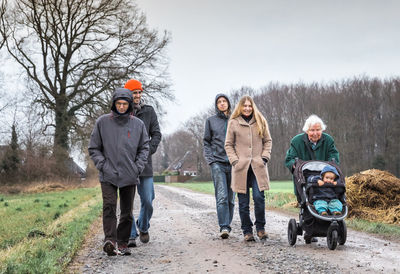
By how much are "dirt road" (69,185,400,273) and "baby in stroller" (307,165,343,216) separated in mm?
511

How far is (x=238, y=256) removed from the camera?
16.4 feet

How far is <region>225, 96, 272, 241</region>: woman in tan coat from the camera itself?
6.25 metres

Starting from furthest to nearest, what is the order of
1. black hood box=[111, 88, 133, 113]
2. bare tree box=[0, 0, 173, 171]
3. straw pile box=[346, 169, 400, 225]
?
bare tree box=[0, 0, 173, 171] → straw pile box=[346, 169, 400, 225] → black hood box=[111, 88, 133, 113]

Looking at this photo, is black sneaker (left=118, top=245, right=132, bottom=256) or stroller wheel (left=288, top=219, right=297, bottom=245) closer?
black sneaker (left=118, top=245, right=132, bottom=256)

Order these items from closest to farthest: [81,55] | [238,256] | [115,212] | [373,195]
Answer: [238,256], [115,212], [373,195], [81,55]

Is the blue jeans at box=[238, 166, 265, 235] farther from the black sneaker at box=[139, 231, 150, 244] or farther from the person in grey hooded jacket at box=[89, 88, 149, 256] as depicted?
the person in grey hooded jacket at box=[89, 88, 149, 256]

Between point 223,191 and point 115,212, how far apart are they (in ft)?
6.14

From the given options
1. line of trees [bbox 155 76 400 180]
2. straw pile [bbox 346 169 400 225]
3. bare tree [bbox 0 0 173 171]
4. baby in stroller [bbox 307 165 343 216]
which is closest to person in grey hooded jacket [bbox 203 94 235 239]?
baby in stroller [bbox 307 165 343 216]

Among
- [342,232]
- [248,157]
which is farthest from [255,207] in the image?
[342,232]

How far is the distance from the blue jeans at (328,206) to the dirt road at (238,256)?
49 centimetres

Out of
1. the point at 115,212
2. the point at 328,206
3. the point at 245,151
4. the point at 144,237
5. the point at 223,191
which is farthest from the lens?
the point at 223,191

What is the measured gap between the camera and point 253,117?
6578 millimetres

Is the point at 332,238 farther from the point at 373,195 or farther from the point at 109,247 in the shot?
the point at 373,195

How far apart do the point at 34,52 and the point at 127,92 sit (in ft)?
79.0
